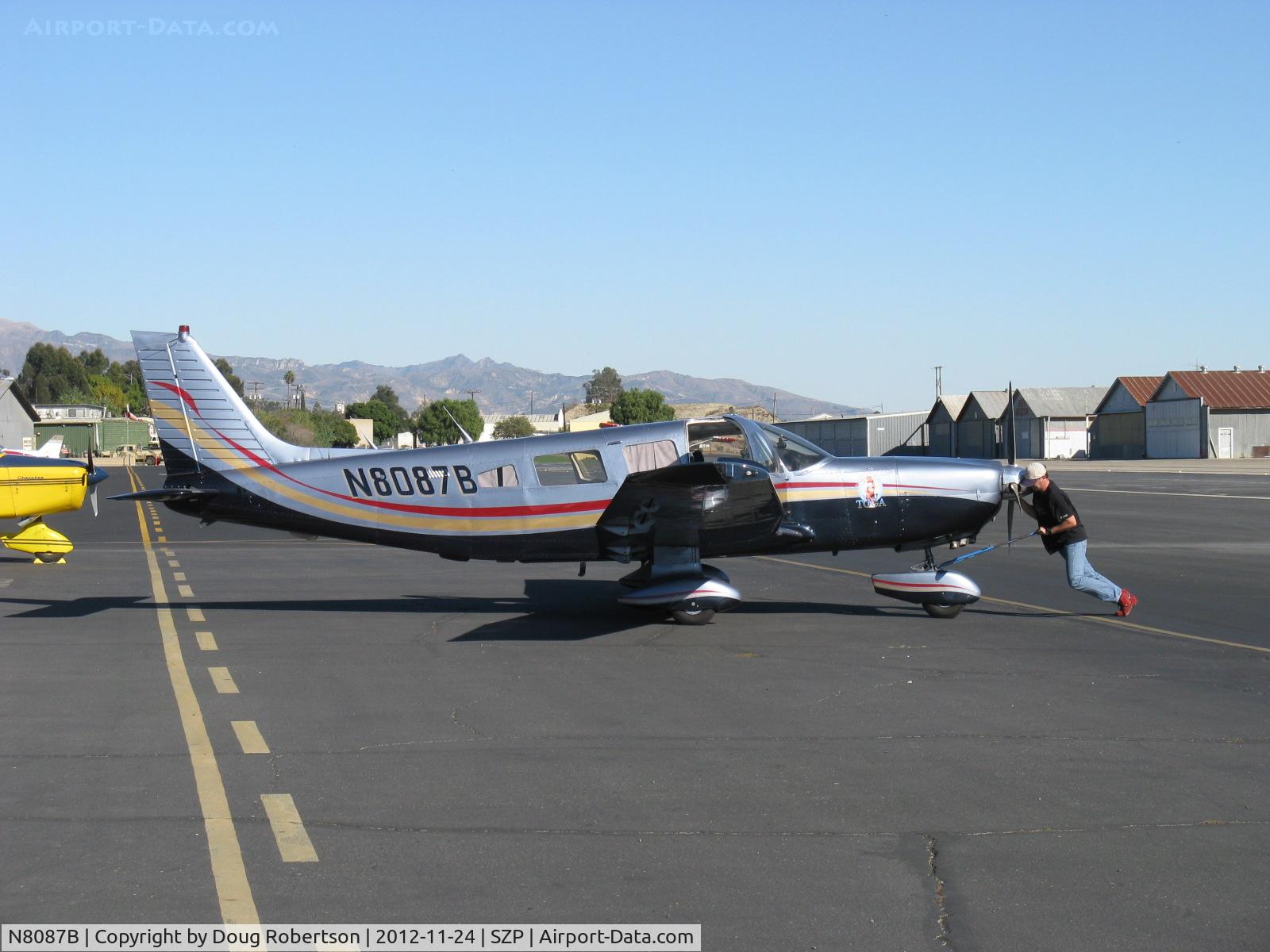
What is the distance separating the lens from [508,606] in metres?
13.7

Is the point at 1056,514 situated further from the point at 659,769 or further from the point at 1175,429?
the point at 1175,429

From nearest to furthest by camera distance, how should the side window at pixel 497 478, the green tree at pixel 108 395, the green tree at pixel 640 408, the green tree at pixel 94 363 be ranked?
the side window at pixel 497 478
the green tree at pixel 640 408
the green tree at pixel 108 395
the green tree at pixel 94 363

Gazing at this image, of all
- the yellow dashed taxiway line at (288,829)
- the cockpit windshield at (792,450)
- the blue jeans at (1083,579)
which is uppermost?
the cockpit windshield at (792,450)

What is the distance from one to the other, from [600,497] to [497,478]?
45.3 inches

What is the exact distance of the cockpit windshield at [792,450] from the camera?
1247cm

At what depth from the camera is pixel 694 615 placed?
474 inches

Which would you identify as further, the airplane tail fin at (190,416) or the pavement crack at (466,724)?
the airplane tail fin at (190,416)

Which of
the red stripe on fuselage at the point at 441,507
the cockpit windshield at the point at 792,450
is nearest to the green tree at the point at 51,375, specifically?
the red stripe on fuselage at the point at 441,507

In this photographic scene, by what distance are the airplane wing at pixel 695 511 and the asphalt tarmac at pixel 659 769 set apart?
2.91 feet

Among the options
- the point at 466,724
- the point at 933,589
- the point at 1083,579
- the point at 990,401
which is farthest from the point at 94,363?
the point at 466,724

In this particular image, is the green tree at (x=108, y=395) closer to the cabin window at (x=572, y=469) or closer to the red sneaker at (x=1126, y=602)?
the cabin window at (x=572, y=469)

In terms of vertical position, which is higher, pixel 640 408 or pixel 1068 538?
pixel 640 408

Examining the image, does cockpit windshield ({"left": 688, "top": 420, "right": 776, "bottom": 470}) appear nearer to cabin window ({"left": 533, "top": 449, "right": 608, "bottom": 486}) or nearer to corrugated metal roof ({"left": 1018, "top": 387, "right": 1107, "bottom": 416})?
cabin window ({"left": 533, "top": 449, "right": 608, "bottom": 486})

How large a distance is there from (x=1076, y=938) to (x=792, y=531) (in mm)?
8195
